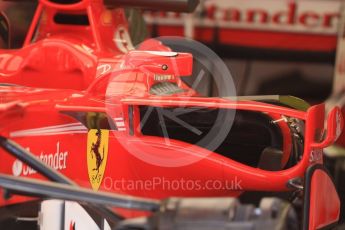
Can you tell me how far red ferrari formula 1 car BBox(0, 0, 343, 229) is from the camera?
4.95 feet

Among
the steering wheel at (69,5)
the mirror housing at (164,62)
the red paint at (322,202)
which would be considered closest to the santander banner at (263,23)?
the steering wheel at (69,5)

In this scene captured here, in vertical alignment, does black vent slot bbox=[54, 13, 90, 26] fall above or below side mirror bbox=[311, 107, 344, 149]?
above

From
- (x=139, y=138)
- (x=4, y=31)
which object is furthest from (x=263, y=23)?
(x=139, y=138)

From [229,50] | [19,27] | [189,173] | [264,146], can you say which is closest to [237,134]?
[264,146]

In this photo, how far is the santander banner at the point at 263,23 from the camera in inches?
163

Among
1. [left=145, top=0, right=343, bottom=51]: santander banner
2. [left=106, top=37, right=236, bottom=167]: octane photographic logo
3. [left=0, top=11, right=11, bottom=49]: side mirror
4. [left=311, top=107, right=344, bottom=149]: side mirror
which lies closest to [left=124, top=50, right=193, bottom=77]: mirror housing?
[left=106, top=37, right=236, bottom=167]: octane photographic logo

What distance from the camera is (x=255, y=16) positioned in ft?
13.8

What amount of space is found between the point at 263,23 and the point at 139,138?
2.72 metres

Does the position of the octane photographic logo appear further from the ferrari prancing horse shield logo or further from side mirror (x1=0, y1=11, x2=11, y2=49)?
side mirror (x1=0, y1=11, x2=11, y2=49)

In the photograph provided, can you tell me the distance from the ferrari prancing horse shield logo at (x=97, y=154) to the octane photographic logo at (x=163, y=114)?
3 cm

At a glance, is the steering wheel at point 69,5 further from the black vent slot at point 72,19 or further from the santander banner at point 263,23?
the santander banner at point 263,23

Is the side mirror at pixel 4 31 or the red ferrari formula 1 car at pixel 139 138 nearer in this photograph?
the red ferrari formula 1 car at pixel 139 138

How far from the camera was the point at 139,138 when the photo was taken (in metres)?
1.60

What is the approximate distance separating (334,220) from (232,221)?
0.54m
